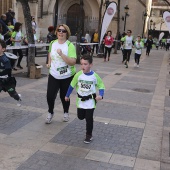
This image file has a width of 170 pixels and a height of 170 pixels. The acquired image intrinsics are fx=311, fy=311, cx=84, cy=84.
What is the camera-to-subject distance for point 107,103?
25.6 feet

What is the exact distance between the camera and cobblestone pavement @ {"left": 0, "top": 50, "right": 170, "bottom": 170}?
4352mm

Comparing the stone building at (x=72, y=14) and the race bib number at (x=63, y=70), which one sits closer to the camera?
the race bib number at (x=63, y=70)

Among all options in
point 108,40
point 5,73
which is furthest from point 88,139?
point 108,40

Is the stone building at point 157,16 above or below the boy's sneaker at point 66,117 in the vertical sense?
above

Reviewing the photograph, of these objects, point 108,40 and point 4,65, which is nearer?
point 4,65

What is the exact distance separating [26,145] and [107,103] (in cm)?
337

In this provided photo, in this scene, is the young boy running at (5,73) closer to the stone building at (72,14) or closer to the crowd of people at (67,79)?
the crowd of people at (67,79)

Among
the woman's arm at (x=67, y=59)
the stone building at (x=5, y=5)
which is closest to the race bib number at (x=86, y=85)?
the woman's arm at (x=67, y=59)

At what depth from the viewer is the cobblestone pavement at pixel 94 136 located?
14.3 feet

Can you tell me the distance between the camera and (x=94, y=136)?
544cm

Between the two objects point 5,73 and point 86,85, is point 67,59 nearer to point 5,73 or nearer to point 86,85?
point 86,85

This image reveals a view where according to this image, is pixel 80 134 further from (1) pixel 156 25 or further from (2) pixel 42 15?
(1) pixel 156 25

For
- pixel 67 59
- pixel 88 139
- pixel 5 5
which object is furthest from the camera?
pixel 5 5

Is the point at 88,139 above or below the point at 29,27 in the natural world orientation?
below
